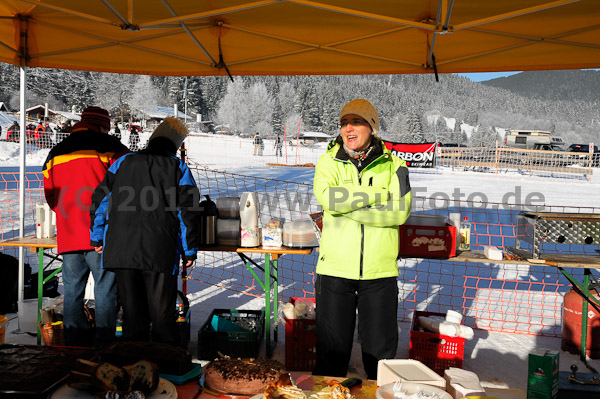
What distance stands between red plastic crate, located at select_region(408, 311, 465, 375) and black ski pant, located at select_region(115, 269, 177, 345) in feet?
7.06

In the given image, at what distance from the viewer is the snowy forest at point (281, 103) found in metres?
66.1

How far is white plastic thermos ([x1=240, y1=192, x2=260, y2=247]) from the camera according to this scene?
4.04 metres

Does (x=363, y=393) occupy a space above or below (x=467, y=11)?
below

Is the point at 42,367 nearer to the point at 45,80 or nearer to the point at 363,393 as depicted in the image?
the point at 363,393

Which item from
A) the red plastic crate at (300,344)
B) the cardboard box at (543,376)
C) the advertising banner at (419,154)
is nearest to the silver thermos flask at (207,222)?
the red plastic crate at (300,344)

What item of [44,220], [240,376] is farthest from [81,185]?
[240,376]

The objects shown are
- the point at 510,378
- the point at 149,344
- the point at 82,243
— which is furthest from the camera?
the point at 510,378

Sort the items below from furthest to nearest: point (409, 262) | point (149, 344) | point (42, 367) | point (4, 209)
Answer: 1. point (4, 209)
2. point (409, 262)
3. point (149, 344)
4. point (42, 367)

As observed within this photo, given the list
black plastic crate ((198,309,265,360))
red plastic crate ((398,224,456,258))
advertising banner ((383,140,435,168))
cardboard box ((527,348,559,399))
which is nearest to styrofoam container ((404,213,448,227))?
red plastic crate ((398,224,456,258))

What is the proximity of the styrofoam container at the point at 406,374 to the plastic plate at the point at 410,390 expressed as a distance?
0.07ft

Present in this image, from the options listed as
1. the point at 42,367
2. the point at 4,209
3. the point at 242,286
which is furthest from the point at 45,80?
the point at 42,367

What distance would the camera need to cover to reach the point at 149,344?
65.4 inches

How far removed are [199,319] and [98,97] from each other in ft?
236

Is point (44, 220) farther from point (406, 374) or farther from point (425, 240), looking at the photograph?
point (406, 374)
